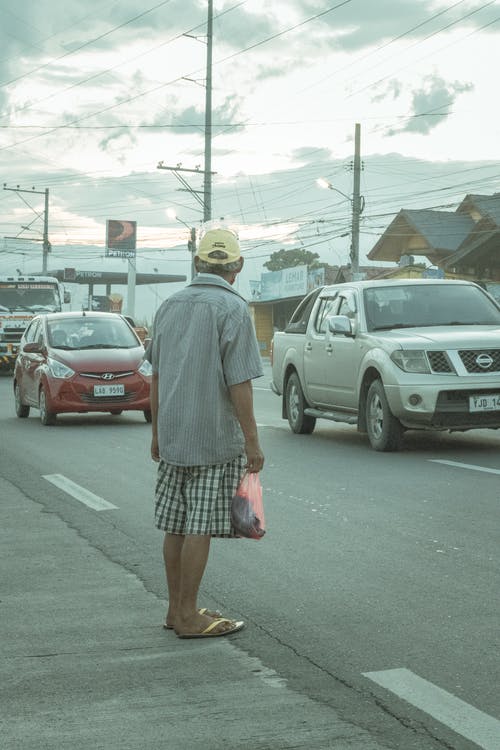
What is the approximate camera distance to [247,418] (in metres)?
5.43

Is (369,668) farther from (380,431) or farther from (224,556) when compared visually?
(380,431)

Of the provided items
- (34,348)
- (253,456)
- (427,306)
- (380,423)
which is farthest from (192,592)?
(34,348)

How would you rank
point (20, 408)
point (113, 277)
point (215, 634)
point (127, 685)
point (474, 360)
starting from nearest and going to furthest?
point (127, 685) → point (215, 634) → point (474, 360) → point (20, 408) → point (113, 277)

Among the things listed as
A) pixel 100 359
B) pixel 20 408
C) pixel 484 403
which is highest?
pixel 100 359

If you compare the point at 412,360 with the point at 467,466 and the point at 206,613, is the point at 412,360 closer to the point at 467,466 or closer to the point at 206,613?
the point at 467,466

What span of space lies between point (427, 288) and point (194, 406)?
8.75 meters

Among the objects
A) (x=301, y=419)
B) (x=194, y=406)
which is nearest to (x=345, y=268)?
(x=301, y=419)

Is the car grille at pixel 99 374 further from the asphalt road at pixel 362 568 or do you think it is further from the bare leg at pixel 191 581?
the bare leg at pixel 191 581

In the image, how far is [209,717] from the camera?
4262 mm

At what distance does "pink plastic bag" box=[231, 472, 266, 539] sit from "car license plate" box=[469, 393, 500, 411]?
23.1 ft

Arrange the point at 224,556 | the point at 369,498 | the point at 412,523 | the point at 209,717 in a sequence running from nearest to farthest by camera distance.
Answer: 1. the point at 209,717
2. the point at 224,556
3. the point at 412,523
4. the point at 369,498

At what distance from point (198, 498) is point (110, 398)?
11823 mm

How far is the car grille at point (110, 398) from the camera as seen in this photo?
674 inches

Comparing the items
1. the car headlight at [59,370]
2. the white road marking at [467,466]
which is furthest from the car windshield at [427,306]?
the car headlight at [59,370]
